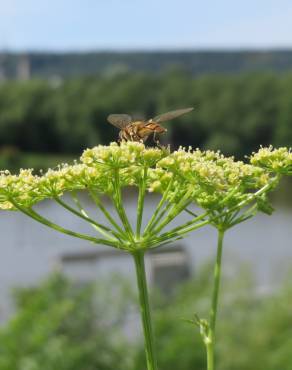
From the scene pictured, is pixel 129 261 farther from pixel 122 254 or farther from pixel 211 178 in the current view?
pixel 211 178

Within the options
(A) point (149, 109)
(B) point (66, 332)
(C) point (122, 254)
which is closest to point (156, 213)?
(B) point (66, 332)

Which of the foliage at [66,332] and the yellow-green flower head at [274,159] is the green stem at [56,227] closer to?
the yellow-green flower head at [274,159]

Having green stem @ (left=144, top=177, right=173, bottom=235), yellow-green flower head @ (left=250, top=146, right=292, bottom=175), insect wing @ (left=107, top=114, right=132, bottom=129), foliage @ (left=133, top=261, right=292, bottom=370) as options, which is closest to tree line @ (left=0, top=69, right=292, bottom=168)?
foliage @ (left=133, top=261, right=292, bottom=370)

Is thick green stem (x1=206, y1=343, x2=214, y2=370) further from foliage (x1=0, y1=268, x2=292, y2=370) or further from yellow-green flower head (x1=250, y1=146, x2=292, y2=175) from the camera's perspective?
foliage (x1=0, y1=268, x2=292, y2=370)

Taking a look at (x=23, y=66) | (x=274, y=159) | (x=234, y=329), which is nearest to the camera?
(x=274, y=159)

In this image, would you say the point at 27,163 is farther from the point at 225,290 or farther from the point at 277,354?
the point at 277,354

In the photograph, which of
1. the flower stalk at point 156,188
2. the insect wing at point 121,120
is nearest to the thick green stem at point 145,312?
the flower stalk at point 156,188
